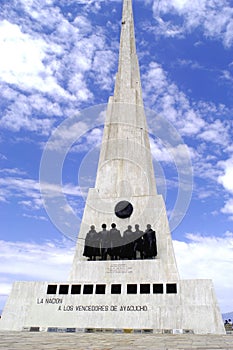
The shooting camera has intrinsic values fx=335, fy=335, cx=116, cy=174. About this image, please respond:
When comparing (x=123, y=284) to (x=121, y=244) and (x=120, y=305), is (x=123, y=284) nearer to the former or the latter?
(x=120, y=305)

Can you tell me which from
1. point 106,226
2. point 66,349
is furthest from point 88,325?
point 66,349

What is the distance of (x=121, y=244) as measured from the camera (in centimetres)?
1822

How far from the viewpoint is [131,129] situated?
23.8 meters

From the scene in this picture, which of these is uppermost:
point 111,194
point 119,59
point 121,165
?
point 119,59

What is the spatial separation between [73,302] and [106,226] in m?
5.21

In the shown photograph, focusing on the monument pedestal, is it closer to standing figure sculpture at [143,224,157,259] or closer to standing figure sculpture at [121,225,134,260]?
standing figure sculpture at [143,224,157,259]

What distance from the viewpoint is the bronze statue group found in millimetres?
18062

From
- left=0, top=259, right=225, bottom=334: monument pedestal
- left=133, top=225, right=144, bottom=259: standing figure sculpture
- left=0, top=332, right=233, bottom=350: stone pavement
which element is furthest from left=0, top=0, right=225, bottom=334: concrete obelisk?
left=0, top=332, right=233, bottom=350: stone pavement

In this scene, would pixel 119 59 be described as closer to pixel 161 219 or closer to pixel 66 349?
pixel 161 219

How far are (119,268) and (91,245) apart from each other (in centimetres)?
212

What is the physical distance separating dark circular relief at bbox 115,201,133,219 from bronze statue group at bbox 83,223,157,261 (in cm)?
128

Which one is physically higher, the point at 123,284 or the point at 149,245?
the point at 149,245

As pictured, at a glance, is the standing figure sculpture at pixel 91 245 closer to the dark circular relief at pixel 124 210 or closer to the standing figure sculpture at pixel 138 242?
the dark circular relief at pixel 124 210

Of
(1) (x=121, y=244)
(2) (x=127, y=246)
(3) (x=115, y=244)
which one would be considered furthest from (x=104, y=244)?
(2) (x=127, y=246)
